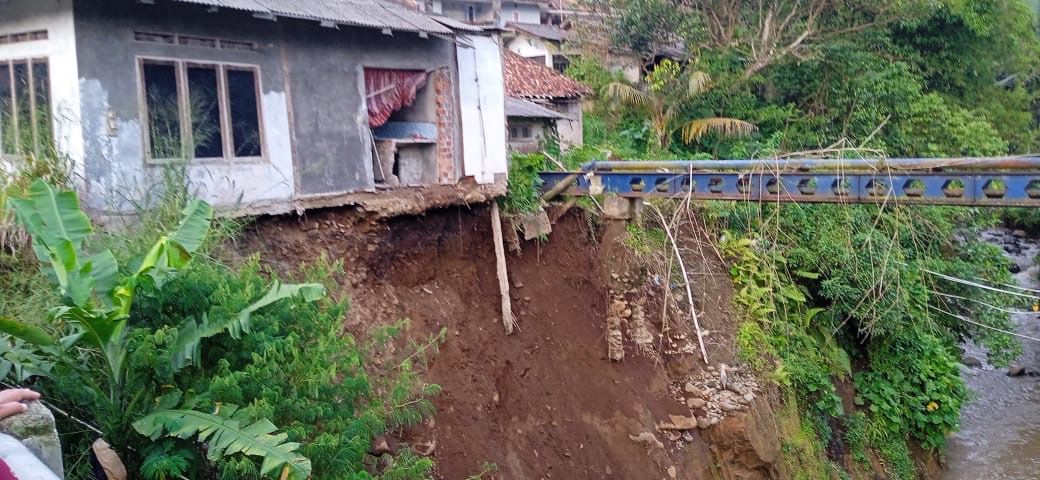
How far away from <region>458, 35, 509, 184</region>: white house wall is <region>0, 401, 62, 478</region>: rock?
765 cm

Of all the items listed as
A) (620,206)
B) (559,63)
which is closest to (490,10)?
(559,63)

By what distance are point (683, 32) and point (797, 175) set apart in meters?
11.8

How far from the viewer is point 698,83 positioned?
64.1 feet

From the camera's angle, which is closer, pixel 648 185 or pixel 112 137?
pixel 112 137

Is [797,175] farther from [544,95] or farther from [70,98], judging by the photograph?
[544,95]

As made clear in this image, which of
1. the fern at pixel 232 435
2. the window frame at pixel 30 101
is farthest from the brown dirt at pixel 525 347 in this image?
the fern at pixel 232 435

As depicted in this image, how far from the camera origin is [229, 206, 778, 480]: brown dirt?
392 inches

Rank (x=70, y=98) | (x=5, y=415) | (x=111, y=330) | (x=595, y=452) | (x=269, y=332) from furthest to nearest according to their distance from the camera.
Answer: (x=595, y=452) → (x=70, y=98) → (x=269, y=332) → (x=111, y=330) → (x=5, y=415)

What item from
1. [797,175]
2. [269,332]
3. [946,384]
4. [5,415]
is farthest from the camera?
[946,384]

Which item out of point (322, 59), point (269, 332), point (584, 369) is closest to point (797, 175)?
point (584, 369)

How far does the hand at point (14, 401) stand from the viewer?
4703 millimetres

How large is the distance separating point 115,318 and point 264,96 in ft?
14.8

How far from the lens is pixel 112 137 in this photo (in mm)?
8141

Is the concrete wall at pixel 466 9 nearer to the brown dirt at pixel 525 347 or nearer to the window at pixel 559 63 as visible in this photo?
the window at pixel 559 63
